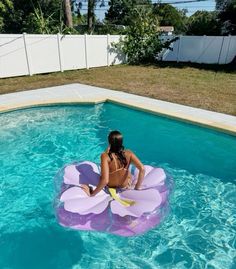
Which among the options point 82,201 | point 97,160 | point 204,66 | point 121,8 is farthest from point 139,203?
point 121,8

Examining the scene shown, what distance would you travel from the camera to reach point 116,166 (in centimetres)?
384

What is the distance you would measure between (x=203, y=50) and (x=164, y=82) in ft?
24.4

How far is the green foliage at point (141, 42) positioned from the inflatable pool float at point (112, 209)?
1425cm

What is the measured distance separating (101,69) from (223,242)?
42.3ft

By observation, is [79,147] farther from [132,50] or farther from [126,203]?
[132,50]

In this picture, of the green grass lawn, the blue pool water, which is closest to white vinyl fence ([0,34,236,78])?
the green grass lawn

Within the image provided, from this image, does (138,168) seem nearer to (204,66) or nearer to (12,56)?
(12,56)

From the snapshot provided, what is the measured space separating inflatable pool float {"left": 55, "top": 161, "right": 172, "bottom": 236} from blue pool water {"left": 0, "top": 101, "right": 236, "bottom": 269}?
0.26 metres

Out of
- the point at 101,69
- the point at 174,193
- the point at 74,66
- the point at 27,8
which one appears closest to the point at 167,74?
the point at 101,69

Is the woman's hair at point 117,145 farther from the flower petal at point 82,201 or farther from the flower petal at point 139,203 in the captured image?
the flower petal at point 82,201

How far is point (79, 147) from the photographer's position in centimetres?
676

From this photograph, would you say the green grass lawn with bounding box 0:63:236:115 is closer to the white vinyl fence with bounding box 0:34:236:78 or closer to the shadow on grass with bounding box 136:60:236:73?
the shadow on grass with bounding box 136:60:236:73

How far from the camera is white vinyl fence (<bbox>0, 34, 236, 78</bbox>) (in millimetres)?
12797

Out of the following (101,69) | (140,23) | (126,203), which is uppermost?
(140,23)
